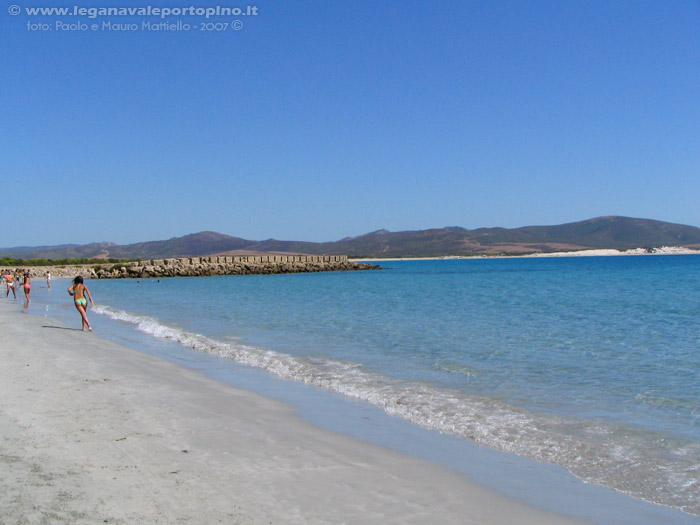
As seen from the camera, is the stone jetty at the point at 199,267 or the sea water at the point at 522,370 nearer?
the sea water at the point at 522,370

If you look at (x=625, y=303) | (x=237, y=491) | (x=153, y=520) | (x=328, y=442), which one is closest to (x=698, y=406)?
(x=328, y=442)

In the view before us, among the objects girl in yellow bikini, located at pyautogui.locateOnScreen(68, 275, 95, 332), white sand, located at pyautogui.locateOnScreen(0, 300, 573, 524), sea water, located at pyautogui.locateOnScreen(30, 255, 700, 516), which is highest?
girl in yellow bikini, located at pyautogui.locateOnScreen(68, 275, 95, 332)

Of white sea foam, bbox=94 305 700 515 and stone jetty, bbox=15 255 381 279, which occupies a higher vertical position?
stone jetty, bbox=15 255 381 279

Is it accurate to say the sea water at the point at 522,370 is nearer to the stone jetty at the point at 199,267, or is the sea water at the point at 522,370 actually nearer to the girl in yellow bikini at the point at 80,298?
the girl in yellow bikini at the point at 80,298

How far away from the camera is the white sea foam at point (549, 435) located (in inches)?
209

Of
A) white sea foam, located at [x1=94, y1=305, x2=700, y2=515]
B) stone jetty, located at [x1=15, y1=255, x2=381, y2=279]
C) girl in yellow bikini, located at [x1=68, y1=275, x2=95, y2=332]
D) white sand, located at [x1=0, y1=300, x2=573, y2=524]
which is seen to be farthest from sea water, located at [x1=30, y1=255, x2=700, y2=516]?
stone jetty, located at [x1=15, y1=255, x2=381, y2=279]

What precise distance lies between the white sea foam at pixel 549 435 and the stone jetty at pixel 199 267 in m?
62.5

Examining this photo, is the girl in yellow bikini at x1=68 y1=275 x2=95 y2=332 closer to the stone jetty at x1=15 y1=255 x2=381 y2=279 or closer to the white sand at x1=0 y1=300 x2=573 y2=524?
the white sand at x1=0 y1=300 x2=573 y2=524

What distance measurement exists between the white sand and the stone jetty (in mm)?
62401

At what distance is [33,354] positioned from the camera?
11156mm

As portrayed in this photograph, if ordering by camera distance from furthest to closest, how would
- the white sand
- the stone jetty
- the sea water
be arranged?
the stone jetty < the sea water < the white sand

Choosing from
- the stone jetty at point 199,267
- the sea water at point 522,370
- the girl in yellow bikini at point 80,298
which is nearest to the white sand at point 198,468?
the sea water at point 522,370

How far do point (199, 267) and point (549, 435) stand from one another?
73.7 m

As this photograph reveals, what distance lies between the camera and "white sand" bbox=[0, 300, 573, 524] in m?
4.24
